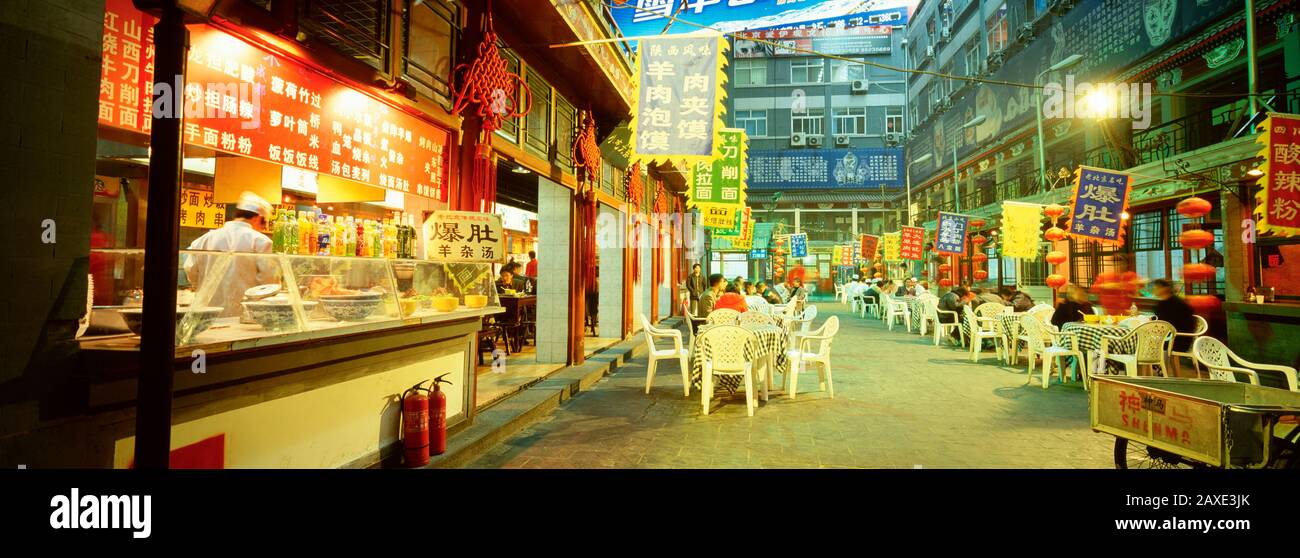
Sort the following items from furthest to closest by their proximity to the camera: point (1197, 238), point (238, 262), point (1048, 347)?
point (1197, 238) → point (1048, 347) → point (238, 262)

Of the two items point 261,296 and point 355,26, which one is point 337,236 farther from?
point 355,26

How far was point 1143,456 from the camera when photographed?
473 cm

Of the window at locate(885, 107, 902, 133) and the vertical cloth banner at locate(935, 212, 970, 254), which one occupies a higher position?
the window at locate(885, 107, 902, 133)

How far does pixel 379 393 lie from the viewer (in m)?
4.16

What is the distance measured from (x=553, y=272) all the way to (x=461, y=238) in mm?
3956

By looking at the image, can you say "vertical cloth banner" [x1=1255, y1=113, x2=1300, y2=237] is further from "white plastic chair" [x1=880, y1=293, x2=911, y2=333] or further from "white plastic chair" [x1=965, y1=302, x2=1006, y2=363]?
"white plastic chair" [x1=880, y1=293, x2=911, y2=333]

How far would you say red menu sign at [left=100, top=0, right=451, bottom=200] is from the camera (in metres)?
3.11

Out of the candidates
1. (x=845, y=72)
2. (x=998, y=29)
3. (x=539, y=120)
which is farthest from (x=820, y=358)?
(x=845, y=72)

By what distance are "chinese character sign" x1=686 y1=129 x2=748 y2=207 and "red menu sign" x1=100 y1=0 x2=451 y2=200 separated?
8032 mm

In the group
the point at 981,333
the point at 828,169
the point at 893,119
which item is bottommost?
the point at 981,333

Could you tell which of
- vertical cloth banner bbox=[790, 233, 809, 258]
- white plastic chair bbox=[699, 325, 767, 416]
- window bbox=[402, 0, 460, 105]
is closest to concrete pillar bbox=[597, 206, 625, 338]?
white plastic chair bbox=[699, 325, 767, 416]

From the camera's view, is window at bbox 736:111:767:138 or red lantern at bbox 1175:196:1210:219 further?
window at bbox 736:111:767:138

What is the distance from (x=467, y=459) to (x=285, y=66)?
3184 millimetres
